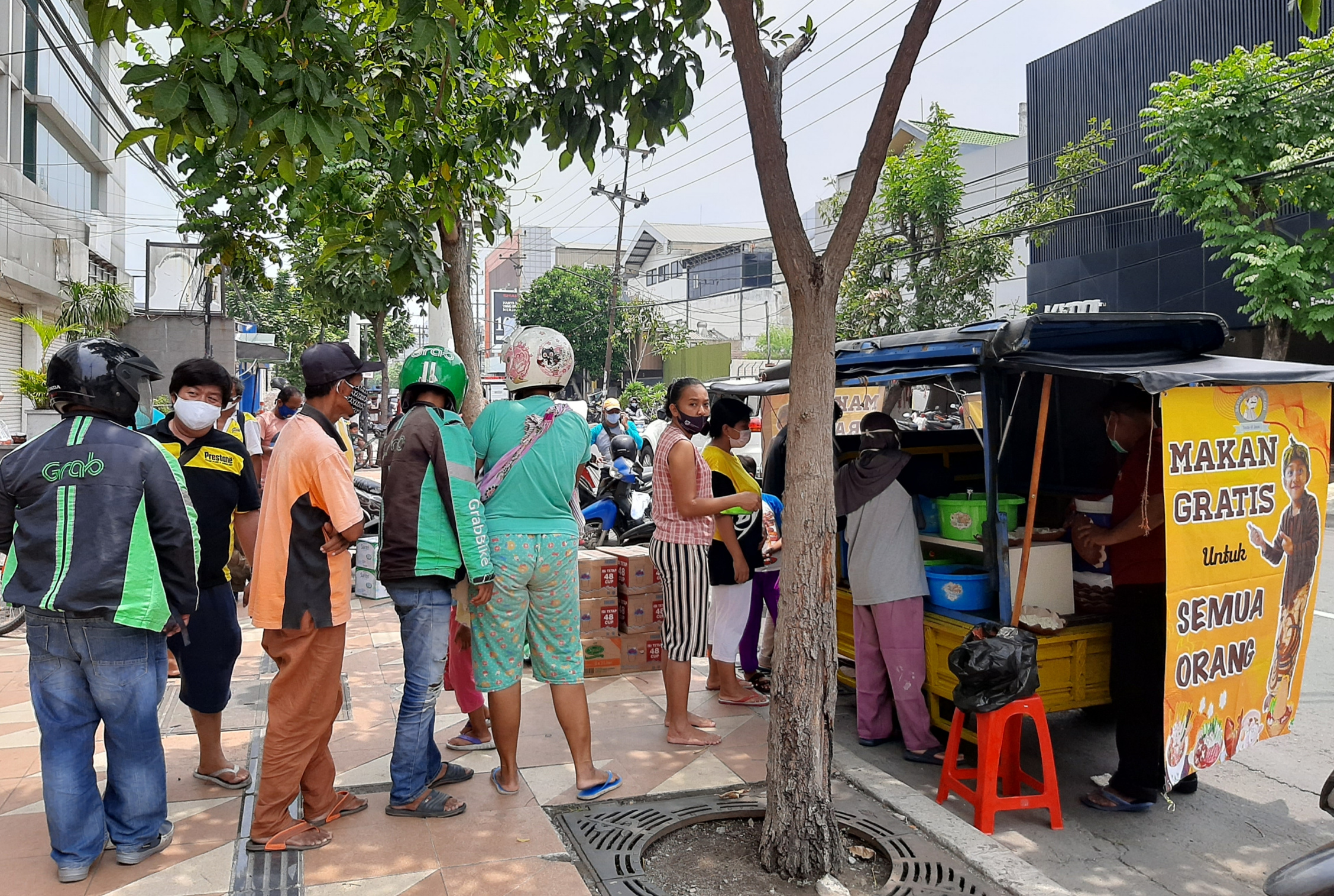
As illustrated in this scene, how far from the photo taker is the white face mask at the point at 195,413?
14.2 ft

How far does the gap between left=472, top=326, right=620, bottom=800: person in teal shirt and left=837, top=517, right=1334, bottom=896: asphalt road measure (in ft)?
5.89

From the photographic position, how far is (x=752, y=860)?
3773mm

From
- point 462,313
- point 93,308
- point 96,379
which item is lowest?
point 96,379

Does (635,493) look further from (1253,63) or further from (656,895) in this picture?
(1253,63)

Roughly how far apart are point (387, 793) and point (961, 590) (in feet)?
9.59

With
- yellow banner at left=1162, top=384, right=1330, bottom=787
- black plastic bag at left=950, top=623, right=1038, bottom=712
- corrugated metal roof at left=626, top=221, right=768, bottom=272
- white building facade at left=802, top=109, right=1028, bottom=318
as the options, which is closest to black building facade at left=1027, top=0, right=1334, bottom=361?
white building facade at left=802, top=109, right=1028, bottom=318

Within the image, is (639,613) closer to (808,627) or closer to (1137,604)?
(808,627)

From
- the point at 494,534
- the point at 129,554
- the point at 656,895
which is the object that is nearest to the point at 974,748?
the point at 656,895

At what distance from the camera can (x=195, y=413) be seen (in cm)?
434

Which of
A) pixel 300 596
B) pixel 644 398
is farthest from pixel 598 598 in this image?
pixel 644 398

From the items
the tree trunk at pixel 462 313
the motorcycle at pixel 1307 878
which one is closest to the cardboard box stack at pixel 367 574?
the tree trunk at pixel 462 313

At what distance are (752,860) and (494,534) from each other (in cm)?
165

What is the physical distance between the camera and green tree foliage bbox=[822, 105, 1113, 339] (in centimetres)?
1939

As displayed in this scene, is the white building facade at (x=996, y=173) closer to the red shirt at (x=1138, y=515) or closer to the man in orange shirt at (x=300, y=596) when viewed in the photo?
the red shirt at (x=1138, y=515)
